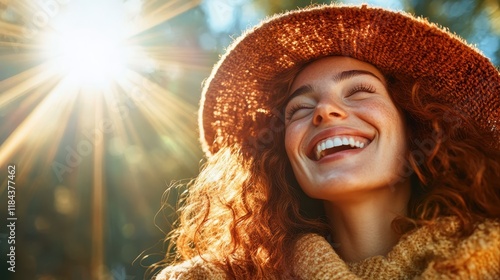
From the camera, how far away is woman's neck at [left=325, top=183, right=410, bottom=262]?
195 cm

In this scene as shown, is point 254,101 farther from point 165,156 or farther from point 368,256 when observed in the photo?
point 165,156

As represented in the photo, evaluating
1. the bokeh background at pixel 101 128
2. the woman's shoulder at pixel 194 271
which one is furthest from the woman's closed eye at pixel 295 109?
the bokeh background at pixel 101 128

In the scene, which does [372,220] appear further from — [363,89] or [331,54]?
[331,54]

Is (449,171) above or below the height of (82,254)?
below

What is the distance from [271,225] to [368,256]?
0.42m

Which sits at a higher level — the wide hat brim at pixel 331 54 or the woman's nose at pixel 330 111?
the wide hat brim at pixel 331 54

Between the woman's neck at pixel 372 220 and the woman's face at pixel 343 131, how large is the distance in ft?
0.26

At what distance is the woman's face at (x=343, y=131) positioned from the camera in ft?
6.22

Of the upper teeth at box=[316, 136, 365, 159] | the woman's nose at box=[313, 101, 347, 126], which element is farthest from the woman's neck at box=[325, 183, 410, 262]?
the woman's nose at box=[313, 101, 347, 126]

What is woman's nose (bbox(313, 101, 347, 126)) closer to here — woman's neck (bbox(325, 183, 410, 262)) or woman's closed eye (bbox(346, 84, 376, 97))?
woman's closed eye (bbox(346, 84, 376, 97))

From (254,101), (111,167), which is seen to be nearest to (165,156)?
(111,167)

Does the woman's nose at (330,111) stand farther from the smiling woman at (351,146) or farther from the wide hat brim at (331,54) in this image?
the wide hat brim at (331,54)

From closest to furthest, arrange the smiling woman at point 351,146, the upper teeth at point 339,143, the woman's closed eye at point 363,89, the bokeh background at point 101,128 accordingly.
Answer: the smiling woman at point 351,146
the upper teeth at point 339,143
the woman's closed eye at point 363,89
the bokeh background at point 101,128

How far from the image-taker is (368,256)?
1.95 m
